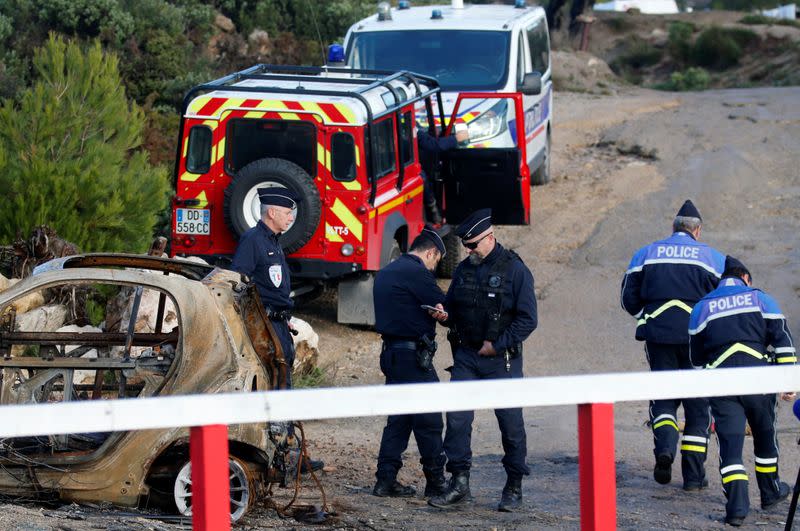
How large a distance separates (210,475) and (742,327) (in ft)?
14.8

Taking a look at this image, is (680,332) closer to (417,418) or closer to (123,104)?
(417,418)

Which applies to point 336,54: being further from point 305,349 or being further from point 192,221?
point 305,349

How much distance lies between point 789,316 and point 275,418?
9.36 meters

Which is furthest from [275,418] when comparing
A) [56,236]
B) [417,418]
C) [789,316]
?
[789,316]

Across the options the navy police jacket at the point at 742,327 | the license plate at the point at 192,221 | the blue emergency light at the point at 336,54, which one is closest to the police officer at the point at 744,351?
the navy police jacket at the point at 742,327

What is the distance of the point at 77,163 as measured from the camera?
36.0ft

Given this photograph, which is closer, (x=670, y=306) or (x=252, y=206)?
(x=670, y=306)

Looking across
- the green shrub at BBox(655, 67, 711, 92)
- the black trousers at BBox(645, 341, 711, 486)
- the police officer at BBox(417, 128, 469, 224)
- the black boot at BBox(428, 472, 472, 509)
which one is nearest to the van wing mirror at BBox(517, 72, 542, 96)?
the police officer at BBox(417, 128, 469, 224)

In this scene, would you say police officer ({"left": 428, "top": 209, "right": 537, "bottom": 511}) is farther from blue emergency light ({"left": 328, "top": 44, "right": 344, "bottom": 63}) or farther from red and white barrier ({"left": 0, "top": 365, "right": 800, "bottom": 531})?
blue emergency light ({"left": 328, "top": 44, "right": 344, "bottom": 63})

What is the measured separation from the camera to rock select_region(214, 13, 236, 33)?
70.4ft

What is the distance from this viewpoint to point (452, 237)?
1274 cm

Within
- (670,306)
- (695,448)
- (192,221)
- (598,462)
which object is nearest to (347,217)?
(192,221)

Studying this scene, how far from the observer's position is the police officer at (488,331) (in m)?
6.83

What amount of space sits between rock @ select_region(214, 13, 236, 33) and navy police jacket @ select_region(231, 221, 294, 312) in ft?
47.6
